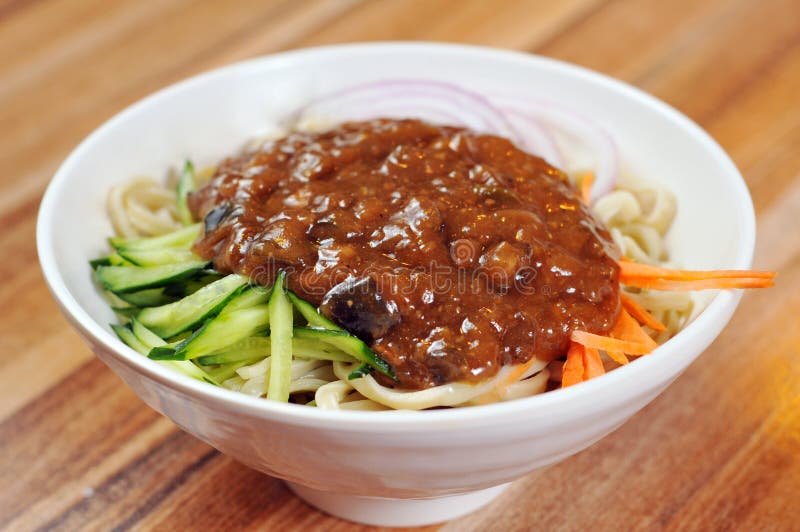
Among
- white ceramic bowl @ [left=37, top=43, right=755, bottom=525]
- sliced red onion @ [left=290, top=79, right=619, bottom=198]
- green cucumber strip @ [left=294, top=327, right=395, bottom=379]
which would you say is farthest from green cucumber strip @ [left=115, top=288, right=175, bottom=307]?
sliced red onion @ [left=290, top=79, right=619, bottom=198]

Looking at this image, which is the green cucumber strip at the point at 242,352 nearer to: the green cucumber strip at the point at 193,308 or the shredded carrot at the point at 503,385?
the green cucumber strip at the point at 193,308

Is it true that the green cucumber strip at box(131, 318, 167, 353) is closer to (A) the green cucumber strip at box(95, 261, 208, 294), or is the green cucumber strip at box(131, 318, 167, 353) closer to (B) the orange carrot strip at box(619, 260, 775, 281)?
(A) the green cucumber strip at box(95, 261, 208, 294)

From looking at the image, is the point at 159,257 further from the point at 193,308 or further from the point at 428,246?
the point at 428,246

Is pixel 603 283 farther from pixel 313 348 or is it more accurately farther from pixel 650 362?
pixel 313 348

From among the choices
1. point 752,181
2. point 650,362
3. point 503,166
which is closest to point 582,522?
point 650,362

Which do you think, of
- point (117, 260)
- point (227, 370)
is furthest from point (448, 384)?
point (117, 260)
